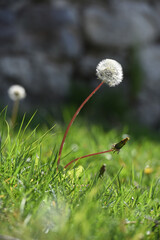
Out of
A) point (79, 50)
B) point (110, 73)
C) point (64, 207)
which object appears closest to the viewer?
point (64, 207)

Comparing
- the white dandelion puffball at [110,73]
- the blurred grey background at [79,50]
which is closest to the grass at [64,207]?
the white dandelion puffball at [110,73]

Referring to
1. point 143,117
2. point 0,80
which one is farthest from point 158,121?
point 0,80

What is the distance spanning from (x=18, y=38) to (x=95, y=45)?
142cm

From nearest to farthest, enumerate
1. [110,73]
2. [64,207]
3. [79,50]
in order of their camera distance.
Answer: [64,207] < [110,73] < [79,50]

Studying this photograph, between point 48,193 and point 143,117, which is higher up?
point 48,193

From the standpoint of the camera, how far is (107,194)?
137cm

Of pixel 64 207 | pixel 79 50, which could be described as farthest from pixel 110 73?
pixel 79 50

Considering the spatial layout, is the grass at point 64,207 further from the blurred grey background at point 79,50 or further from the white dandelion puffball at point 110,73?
the blurred grey background at point 79,50

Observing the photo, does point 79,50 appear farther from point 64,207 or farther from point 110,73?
point 64,207

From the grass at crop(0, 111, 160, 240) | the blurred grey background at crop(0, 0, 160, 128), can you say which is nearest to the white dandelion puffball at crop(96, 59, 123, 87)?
the grass at crop(0, 111, 160, 240)

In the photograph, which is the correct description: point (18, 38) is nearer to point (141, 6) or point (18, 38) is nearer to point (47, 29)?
point (47, 29)

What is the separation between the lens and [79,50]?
555 cm

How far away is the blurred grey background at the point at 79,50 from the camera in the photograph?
4844 mm

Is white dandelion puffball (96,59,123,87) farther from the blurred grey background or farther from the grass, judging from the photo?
the blurred grey background
